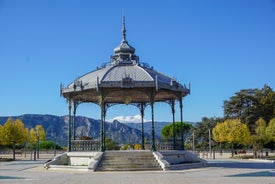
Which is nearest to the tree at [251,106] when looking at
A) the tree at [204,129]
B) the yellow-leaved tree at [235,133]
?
the tree at [204,129]

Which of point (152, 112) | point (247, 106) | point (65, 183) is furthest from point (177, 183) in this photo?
point (247, 106)

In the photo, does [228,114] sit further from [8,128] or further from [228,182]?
[228,182]

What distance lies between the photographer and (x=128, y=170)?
26.3 meters

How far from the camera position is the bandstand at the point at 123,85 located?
1149 inches

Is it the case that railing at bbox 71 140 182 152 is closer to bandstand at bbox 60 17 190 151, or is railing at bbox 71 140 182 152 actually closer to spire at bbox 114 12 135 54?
bandstand at bbox 60 17 190 151

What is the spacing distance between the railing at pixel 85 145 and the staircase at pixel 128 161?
1.94 meters

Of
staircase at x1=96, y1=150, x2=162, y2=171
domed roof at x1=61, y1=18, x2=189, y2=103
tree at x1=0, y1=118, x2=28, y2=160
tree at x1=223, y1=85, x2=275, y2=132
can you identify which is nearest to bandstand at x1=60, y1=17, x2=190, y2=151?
domed roof at x1=61, y1=18, x2=189, y2=103

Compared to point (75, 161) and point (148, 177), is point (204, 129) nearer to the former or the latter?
point (75, 161)

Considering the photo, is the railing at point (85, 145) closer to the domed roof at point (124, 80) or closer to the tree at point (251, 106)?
the domed roof at point (124, 80)

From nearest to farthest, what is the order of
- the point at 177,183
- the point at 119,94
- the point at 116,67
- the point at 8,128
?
the point at 177,183 → the point at 116,67 → the point at 119,94 → the point at 8,128

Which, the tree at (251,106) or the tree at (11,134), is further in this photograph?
the tree at (251,106)

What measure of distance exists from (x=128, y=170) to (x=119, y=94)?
11.0 meters

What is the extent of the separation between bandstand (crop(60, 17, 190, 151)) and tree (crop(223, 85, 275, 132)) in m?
50.8

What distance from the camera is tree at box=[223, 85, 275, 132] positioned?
81438mm
